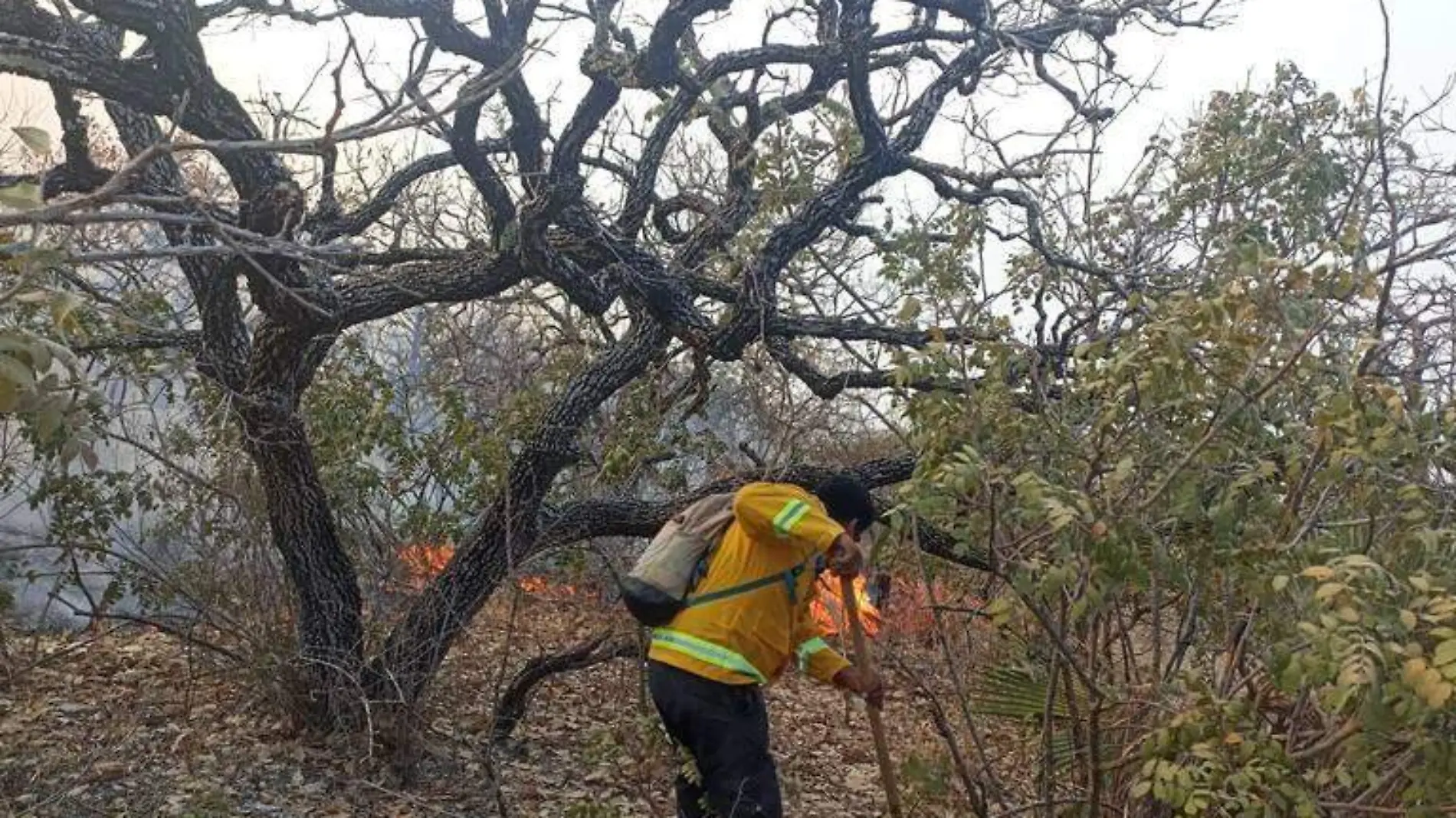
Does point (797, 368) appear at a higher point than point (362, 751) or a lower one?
higher

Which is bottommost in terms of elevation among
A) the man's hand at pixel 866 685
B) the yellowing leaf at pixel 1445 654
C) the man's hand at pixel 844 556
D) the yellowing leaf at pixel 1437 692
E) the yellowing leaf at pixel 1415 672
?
the man's hand at pixel 866 685

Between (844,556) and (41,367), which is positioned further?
(844,556)

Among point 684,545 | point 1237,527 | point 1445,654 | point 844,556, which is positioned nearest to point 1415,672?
point 1445,654

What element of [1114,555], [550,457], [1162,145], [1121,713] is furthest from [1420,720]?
[1162,145]

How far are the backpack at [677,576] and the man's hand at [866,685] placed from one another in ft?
1.14

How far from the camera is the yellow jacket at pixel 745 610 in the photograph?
13.2 ft

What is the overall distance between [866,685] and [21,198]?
2.91m

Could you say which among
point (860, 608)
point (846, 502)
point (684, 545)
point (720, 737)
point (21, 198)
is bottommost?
point (720, 737)

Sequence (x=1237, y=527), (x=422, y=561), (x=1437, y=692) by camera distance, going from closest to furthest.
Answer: (x=1437, y=692) < (x=1237, y=527) < (x=422, y=561)

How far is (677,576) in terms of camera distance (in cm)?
408

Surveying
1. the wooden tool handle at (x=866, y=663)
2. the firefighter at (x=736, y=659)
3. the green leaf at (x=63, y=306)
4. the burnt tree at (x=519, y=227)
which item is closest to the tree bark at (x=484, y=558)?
the burnt tree at (x=519, y=227)

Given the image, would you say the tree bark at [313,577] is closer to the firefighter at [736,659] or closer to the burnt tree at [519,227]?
the burnt tree at [519,227]

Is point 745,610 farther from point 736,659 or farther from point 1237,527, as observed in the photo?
point 1237,527

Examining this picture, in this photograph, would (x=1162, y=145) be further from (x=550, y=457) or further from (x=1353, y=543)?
(x=1353, y=543)
